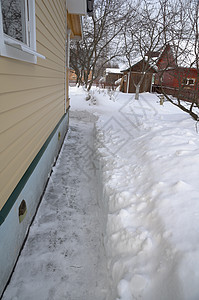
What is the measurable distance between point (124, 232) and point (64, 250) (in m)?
0.80

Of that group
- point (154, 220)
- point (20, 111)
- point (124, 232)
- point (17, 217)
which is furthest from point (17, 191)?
point (154, 220)

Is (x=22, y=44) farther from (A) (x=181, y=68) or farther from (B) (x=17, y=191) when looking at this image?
(A) (x=181, y=68)

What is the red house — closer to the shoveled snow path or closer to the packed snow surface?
the packed snow surface

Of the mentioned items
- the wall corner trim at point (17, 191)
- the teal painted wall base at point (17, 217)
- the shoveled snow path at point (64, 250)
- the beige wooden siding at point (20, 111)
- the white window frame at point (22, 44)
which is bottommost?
the shoveled snow path at point (64, 250)

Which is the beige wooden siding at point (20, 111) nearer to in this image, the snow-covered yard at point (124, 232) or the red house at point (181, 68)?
the snow-covered yard at point (124, 232)

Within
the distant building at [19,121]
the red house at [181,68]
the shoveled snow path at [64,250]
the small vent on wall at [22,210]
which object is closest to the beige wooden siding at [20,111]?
the distant building at [19,121]

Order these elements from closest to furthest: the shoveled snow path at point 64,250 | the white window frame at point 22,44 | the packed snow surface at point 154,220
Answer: the packed snow surface at point 154,220 < the white window frame at point 22,44 < the shoveled snow path at point 64,250

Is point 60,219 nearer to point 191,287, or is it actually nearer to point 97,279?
point 97,279

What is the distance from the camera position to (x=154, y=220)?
190 centimetres

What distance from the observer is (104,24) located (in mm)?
14352

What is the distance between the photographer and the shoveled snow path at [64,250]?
6.22ft

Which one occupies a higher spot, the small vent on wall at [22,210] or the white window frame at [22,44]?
the white window frame at [22,44]

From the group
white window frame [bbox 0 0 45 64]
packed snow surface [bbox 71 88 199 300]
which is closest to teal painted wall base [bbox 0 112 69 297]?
packed snow surface [bbox 71 88 199 300]

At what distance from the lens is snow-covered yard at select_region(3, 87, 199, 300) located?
58.5 inches
